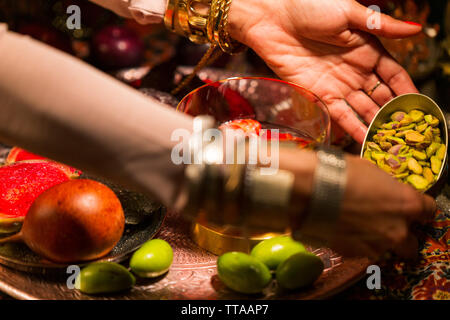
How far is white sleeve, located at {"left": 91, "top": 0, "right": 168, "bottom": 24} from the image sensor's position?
0.99 metres

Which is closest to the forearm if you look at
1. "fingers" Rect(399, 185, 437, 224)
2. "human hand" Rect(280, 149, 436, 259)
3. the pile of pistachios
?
"human hand" Rect(280, 149, 436, 259)

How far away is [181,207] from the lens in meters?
0.50

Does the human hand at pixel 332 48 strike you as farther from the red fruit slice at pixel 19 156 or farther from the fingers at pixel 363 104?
the red fruit slice at pixel 19 156

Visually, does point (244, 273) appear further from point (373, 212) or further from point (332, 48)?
point (332, 48)

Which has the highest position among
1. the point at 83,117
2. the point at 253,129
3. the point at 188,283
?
the point at 83,117

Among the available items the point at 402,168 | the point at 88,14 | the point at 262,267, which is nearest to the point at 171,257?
A: the point at 262,267

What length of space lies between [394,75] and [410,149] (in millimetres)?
203

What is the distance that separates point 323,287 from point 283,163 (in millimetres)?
217

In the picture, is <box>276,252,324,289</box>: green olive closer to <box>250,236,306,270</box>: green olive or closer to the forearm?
<box>250,236,306,270</box>: green olive

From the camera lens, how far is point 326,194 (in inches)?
18.1

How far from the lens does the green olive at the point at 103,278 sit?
0.57 meters

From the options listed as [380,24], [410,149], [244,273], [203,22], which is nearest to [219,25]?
[203,22]

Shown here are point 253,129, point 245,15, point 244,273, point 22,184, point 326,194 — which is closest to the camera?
point 326,194

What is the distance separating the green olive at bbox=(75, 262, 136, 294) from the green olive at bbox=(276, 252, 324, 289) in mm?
205
